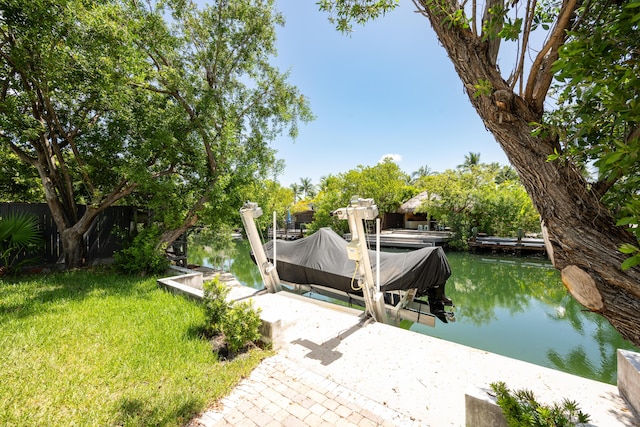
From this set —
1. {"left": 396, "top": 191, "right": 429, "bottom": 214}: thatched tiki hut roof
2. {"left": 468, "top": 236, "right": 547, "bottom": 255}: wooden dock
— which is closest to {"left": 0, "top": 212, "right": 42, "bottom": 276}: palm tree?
{"left": 468, "top": 236, "right": 547, "bottom": 255}: wooden dock

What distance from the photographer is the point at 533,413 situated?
5.01 ft

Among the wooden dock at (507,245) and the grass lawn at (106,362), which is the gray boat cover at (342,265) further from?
the wooden dock at (507,245)

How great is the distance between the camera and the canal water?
5203 mm

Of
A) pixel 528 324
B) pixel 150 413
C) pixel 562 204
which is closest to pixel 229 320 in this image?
pixel 150 413

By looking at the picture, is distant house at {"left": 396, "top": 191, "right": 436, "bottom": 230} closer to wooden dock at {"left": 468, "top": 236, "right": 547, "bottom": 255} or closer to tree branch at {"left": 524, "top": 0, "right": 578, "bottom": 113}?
wooden dock at {"left": 468, "top": 236, "right": 547, "bottom": 255}

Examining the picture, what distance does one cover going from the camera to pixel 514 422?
150 centimetres

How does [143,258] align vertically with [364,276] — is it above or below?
below

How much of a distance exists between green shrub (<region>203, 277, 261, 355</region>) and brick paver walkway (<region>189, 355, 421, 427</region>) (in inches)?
20.5

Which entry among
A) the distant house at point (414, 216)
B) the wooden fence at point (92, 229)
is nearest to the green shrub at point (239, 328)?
the wooden fence at point (92, 229)

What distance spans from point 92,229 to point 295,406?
30.0 ft

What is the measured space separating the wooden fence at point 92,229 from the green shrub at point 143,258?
1697 millimetres

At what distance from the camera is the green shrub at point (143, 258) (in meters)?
7.14

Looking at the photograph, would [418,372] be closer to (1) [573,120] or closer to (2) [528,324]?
(1) [573,120]

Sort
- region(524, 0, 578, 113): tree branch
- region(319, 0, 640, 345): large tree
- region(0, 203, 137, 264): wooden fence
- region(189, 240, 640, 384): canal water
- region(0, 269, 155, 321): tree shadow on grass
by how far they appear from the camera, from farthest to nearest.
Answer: region(0, 203, 137, 264): wooden fence → region(189, 240, 640, 384): canal water → region(0, 269, 155, 321): tree shadow on grass → region(524, 0, 578, 113): tree branch → region(319, 0, 640, 345): large tree
